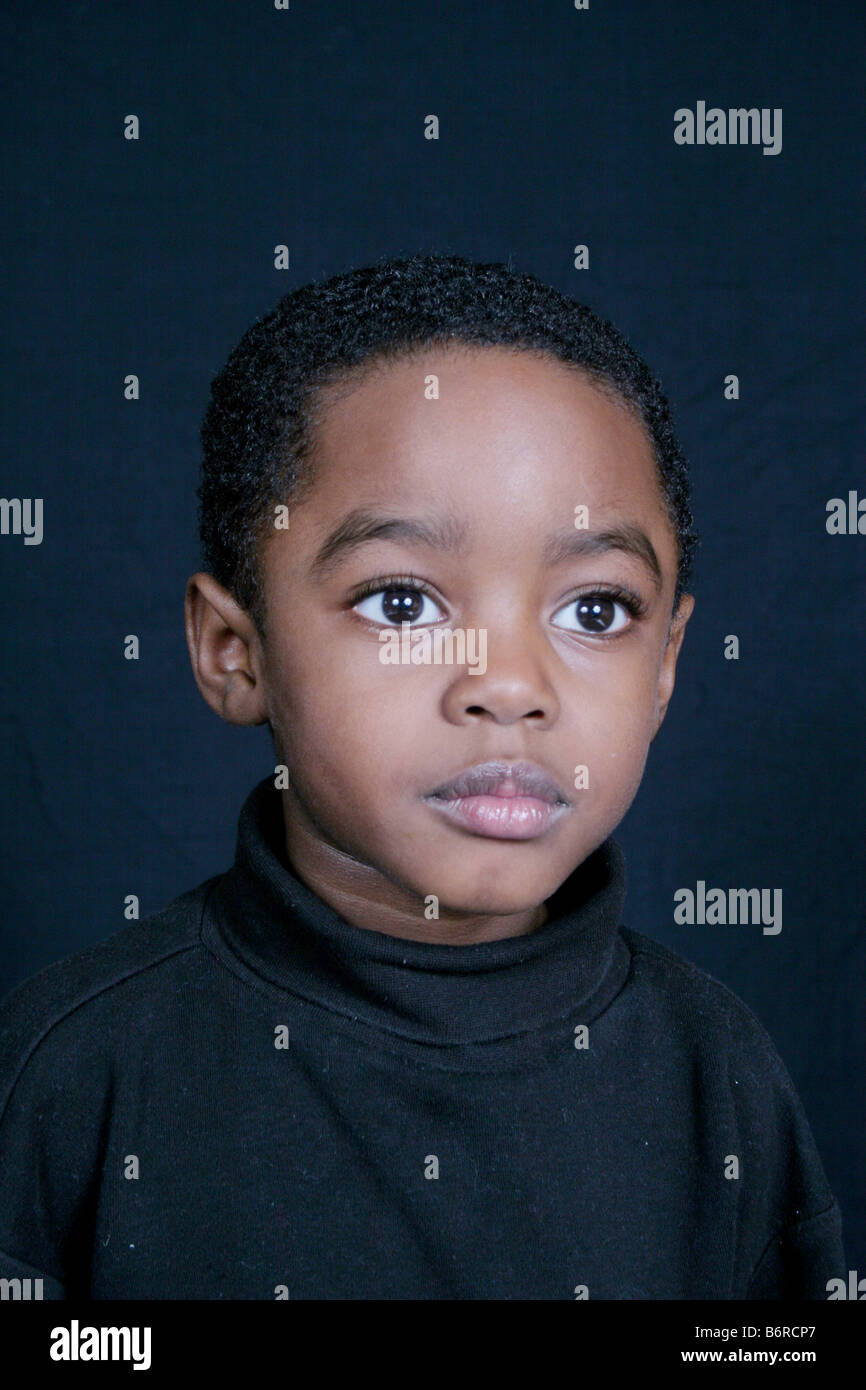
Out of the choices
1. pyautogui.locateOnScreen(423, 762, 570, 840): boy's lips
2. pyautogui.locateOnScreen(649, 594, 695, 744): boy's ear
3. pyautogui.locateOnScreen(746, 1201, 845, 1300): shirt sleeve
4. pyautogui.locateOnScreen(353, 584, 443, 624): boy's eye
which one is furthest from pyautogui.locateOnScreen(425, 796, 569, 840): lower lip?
pyautogui.locateOnScreen(746, 1201, 845, 1300): shirt sleeve

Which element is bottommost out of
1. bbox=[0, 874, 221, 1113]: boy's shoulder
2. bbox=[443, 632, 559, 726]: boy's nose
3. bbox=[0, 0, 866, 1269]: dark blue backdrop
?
bbox=[0, 874, 221, 1113]: boy's shoulder

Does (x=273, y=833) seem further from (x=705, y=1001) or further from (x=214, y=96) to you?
(x=214, y=96)

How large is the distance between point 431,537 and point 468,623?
0.19ft

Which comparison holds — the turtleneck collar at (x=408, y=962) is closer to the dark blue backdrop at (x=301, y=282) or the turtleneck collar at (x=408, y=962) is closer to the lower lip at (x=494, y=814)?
the lower lip at (x=494, y=814)

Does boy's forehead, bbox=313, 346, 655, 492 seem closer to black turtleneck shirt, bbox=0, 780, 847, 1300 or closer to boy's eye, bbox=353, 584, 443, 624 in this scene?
boy's eye, bbox=353, 584, 443, 624

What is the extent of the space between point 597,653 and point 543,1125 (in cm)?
33

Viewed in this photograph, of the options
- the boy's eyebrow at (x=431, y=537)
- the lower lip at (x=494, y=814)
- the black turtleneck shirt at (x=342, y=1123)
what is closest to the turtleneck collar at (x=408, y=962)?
the black turtleneck shirt at (x=342, y=1123)

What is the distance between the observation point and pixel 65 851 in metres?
1.75

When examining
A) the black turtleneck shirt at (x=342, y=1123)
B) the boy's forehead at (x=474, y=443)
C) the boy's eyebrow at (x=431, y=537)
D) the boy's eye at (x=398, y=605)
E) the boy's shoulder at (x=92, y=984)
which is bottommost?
the black turtleneck shirt at (x=342, y=1123)

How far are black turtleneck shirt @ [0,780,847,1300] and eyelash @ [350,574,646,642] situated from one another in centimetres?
22

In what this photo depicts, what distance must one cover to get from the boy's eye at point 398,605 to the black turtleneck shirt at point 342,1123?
0.21 metres

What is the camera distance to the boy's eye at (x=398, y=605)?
1.01 meters

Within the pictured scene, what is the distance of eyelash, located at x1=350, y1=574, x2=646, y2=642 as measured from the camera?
1.01 meters
